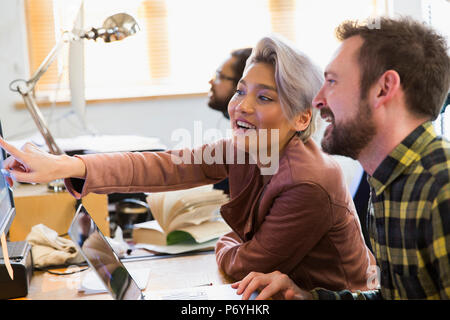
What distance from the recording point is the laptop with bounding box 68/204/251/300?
2.56ft

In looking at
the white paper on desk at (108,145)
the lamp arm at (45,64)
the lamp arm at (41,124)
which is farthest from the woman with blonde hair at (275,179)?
the white paper on desk at (108,145)

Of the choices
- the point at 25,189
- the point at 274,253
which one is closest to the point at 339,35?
the point at 274,253

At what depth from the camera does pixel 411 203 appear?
2.71ft

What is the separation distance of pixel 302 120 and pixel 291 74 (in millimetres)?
117

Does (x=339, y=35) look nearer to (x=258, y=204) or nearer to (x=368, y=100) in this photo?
(x=368, y=100)

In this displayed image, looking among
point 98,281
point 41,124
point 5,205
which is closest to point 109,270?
point 98,281

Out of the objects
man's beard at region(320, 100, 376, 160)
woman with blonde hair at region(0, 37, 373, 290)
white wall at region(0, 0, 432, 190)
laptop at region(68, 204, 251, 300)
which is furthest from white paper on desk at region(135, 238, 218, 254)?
white wall at region(0, 0, 432, 190)

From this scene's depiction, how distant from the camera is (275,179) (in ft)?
3.85

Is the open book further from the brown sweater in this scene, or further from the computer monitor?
the computer monitor

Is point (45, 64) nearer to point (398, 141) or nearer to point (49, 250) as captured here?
point (49, 250)

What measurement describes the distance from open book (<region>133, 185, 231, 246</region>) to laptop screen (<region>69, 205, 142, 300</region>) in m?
0.48

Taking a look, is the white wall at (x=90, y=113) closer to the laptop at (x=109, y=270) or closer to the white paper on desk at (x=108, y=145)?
the white paper on desk at (x=108, y=145)

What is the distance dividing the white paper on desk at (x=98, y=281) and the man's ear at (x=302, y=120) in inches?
19.1

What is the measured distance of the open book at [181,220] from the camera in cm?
Result: 145
